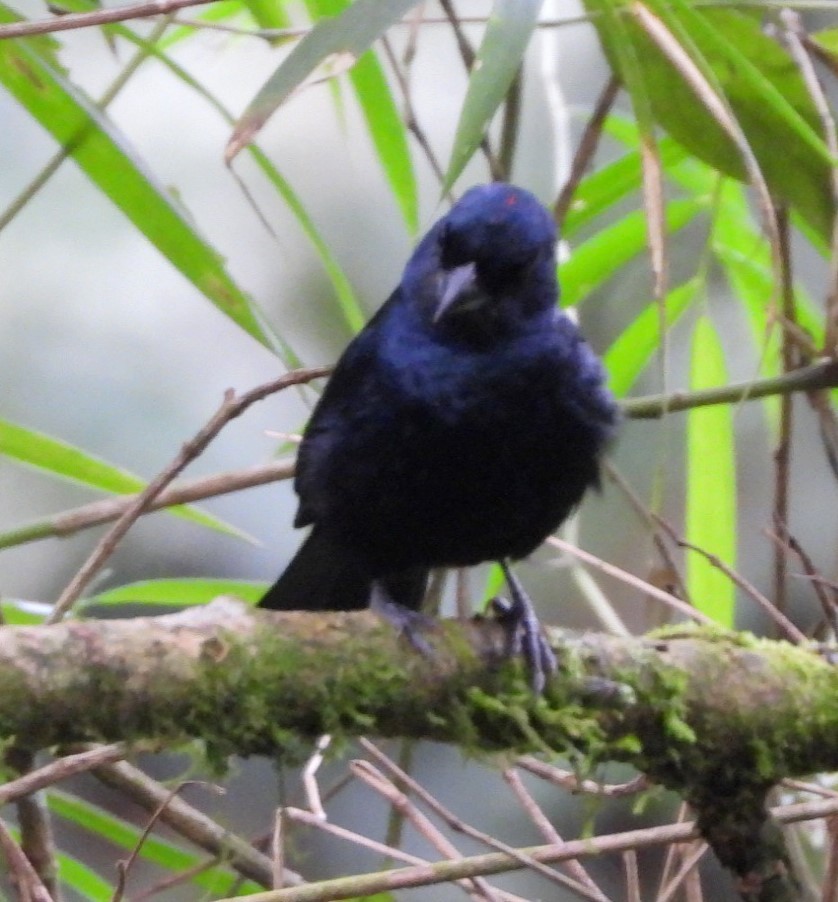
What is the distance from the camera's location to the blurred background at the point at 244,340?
3.40 meters

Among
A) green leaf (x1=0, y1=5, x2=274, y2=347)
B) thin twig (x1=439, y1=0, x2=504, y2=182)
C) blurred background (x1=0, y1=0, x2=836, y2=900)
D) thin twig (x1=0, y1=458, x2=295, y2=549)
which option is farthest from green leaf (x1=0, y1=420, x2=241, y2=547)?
blurred background (x1=0, y1=0, x2=836, y2=900)

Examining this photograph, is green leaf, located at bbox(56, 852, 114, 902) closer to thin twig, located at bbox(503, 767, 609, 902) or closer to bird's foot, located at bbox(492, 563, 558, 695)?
thin twig, located at bbox(503, 767, 609, 902)

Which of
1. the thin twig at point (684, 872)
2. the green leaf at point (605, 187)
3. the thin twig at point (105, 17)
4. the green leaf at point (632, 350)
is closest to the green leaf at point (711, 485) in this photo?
the green leaf at point (632, 350)

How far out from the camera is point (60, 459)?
1.67 meters

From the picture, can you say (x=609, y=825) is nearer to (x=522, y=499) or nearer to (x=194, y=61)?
(x=522, y=499)

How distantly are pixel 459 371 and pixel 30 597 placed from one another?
7.10 feet

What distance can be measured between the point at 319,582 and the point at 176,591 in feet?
0.66

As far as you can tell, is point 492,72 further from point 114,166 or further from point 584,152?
point 584,152

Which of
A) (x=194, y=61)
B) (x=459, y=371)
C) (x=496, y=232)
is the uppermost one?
(x=194, y=61)

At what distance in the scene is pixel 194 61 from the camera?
406cm

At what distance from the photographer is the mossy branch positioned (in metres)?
1.08

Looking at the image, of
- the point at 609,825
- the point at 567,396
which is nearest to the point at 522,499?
the point at 567,396

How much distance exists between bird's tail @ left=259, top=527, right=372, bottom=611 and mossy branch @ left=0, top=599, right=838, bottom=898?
33 cm

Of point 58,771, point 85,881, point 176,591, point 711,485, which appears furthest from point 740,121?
point 85,881
